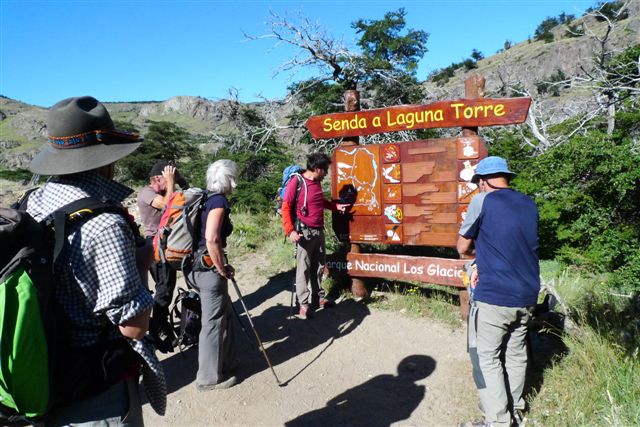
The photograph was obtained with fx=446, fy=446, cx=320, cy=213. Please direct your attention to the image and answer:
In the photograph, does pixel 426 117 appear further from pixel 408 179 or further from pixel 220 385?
pixel 220 385

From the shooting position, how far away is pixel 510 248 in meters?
2.95

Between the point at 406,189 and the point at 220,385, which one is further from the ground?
the point at 406,189

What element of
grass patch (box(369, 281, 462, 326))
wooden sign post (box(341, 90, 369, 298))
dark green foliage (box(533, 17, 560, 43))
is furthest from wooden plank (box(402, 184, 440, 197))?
dark green foliage (box(533, 17, 560, 43))

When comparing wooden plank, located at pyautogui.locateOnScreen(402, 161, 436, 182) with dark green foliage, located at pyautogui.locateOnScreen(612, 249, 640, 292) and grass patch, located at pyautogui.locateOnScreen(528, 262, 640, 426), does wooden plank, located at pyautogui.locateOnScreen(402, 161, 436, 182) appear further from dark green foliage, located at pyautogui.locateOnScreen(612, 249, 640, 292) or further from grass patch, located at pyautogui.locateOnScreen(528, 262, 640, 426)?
dark green foliage, located at pyautogui.locateOnScreen(612, 249, 640, 292)

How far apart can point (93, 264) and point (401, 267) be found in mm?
4312

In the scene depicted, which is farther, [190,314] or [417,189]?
[417,189]

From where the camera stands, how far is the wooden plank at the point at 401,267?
507 centimetres

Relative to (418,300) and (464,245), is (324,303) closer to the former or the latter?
(418,300)

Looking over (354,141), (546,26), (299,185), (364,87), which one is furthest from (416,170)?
(546,26)

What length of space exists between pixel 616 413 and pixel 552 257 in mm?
4539

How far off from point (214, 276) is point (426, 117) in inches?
118

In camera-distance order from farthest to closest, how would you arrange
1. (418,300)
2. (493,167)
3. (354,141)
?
1. (354,141)
2. (418,300)
3. (493,167)

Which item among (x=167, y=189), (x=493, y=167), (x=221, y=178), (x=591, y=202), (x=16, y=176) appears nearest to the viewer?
(x=493, y=167)

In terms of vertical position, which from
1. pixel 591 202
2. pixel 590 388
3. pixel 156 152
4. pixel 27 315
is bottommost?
pixel 590 388
